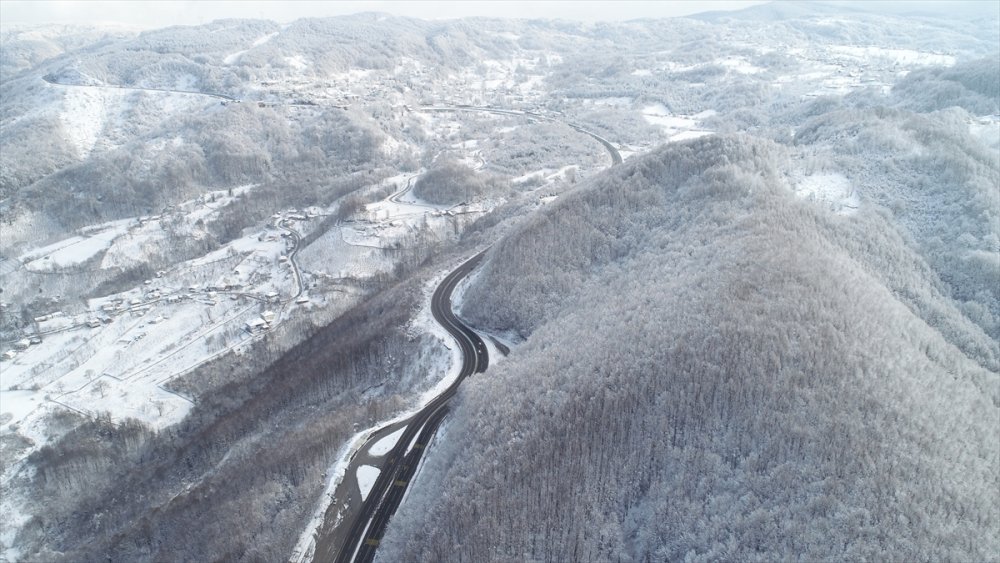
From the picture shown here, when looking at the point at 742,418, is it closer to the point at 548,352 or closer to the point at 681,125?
the point at 548,352

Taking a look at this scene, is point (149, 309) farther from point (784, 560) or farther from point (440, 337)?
point (784, 560)

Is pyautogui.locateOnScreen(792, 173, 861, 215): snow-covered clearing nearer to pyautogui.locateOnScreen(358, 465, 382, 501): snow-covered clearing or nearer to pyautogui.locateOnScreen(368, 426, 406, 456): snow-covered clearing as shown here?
pyautogui.locateOnScreen(368, 426, 406, 456): snow-covered clearing

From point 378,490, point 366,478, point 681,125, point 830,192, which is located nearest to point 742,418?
point 378,490

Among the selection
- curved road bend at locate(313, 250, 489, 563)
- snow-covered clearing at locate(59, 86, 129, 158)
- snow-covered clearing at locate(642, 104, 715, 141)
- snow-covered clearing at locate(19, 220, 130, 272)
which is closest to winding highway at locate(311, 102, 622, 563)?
curved road bend at locate(313, 250, 489, 563)

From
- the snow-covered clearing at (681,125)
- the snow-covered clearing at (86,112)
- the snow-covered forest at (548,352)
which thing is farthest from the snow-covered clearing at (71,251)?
the snow-covered clearing at (681,125)

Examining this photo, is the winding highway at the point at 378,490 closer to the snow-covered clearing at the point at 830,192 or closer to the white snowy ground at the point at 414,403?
the white snowy ground at the point at 414,403
